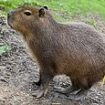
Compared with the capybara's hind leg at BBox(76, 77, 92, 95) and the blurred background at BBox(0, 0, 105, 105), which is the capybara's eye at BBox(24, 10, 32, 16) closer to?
the blurred background at BBox(0, 0, 105, 105)

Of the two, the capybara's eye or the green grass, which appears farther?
the green grass

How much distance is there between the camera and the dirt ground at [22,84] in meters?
6.08

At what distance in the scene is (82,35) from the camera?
618 centimetres

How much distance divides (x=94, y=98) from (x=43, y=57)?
1.12 meters

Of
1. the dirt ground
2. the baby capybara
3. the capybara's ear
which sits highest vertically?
the capybara's ear

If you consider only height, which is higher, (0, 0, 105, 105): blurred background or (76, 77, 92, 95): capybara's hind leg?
(76, 77, 92, 95): capybara's hind leg

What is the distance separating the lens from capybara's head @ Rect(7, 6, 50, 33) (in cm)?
613

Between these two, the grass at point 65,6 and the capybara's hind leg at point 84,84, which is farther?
the grass at point 65,6

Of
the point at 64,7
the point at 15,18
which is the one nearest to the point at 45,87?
the point at 15,18

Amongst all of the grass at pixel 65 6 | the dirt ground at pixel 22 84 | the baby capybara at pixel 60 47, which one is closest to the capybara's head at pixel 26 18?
the baby capybara at pixel 60 47

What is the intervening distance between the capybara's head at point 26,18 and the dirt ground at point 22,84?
2.70ft

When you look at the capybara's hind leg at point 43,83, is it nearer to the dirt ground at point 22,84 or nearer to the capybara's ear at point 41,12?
the dirt ground at point 22,84

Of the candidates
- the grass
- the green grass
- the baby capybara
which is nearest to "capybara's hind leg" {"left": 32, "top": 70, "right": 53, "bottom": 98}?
the baby capybara

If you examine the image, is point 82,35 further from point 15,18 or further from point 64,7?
point 64,7
